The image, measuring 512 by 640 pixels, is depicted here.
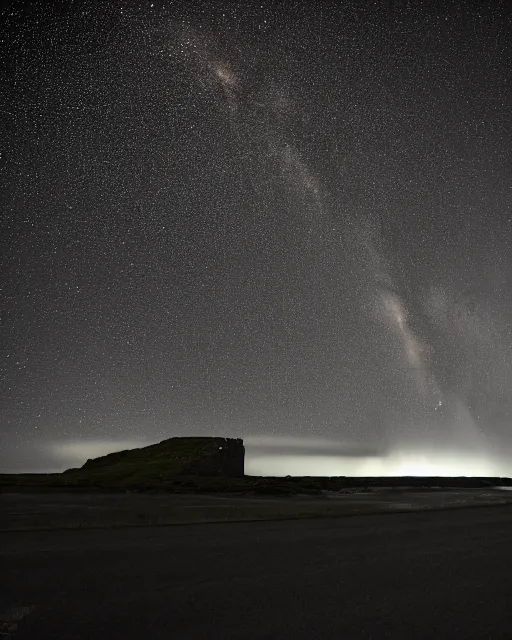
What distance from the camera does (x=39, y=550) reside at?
8898 mm

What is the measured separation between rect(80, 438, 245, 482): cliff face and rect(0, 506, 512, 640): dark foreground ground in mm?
64848

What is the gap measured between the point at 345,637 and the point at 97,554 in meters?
5.41

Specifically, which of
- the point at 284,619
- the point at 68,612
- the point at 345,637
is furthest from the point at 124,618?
the point at 345,637

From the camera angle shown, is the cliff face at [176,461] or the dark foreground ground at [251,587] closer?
the dark foreground ground at [251,587]

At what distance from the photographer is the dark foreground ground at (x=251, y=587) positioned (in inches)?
173

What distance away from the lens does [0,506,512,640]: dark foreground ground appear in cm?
440

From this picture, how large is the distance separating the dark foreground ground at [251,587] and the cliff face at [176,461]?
6485 cm

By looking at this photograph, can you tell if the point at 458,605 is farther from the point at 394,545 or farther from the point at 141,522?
the point at 141,522

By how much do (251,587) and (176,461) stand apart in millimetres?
84496

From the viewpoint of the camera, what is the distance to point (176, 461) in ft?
287

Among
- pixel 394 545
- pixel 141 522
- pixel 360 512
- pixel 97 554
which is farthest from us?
pixel 360 512

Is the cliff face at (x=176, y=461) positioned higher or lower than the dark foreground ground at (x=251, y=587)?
higher

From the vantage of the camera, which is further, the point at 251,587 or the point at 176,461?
the point at 176,461

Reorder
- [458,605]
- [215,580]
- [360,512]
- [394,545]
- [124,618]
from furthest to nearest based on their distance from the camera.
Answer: [360,512] → [394,545] → [215,580] → [458,605] → [124,618]
